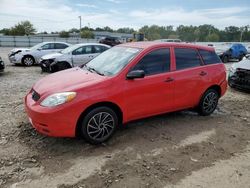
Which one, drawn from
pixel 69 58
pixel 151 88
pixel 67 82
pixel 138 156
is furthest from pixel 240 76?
pixel 69 58

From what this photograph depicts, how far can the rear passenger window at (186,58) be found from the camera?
5215 mm

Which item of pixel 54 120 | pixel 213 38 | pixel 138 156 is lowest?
pixel 138 156

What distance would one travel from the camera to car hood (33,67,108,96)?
4098 millimetres

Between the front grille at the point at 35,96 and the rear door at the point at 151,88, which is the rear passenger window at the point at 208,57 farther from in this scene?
the front grille at the point at 35,96

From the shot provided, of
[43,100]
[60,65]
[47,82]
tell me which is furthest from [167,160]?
[60,65]

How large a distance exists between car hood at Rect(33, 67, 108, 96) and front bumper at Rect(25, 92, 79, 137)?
1.06ft

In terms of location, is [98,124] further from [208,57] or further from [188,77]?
[208,57]

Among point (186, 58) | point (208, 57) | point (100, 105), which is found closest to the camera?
point (100, 105)

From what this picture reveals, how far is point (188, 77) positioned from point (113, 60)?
1584 millimetres

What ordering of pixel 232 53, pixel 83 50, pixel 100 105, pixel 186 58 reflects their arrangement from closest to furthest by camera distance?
1. pixel 100 105
2. pixel 186 58
3. pixel 83 50
4. pixel 232 53

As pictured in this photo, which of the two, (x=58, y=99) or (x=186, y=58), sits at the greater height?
(x=186, y=58)

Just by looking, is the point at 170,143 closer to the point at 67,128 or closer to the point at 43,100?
the point at 67,128

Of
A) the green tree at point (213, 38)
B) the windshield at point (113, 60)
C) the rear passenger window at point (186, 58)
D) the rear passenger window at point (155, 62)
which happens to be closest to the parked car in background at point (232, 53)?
the rear passenger window at point (186, 58)

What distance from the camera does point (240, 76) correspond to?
8.54 meters
